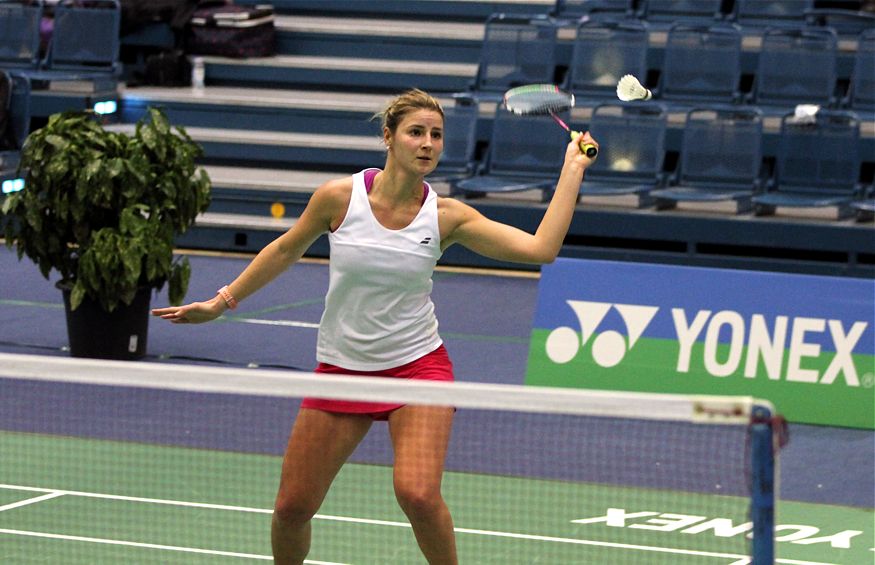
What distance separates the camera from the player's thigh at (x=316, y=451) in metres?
4.91

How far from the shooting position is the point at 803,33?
14.1m

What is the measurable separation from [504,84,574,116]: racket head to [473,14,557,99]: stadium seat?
9622 mm

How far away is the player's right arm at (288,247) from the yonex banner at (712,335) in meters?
3.97

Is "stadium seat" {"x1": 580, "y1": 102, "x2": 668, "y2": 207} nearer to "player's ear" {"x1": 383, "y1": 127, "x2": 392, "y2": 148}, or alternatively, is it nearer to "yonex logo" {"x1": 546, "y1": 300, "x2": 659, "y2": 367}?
"yonex logo" {"x1": 546, "y1": 300, "x2": 659, "y2": 367}

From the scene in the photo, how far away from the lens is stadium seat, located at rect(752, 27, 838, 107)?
1405 centimetres

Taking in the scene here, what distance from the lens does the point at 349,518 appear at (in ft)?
23.8

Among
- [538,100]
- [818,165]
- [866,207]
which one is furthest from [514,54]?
[538,100]

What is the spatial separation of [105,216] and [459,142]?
5.28 m

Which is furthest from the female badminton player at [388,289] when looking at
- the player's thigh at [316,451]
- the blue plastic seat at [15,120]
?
the blue plastic seat at [15,120]

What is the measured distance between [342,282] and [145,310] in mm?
5395

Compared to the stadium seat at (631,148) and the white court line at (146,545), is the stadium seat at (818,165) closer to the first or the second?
the stadium seat at (631,148)

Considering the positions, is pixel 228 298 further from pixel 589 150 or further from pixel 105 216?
pixel 105 216

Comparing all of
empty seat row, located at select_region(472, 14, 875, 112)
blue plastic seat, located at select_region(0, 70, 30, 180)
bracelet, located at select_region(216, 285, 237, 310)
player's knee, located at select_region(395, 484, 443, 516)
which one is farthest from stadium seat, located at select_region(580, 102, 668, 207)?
player's knee, located at select_region(395, 484, 443, 516)

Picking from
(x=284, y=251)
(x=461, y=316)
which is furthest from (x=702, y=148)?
(x=284, y=251)
